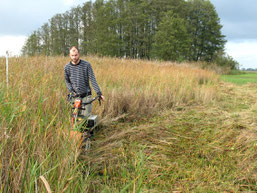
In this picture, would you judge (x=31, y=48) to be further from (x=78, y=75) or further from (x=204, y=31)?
(x=204, y=31)

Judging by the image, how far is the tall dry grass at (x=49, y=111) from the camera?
1.35 metres

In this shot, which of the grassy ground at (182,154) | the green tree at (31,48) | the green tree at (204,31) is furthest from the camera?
the green tree at (204,31)

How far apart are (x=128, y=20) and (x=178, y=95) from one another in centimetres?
2927

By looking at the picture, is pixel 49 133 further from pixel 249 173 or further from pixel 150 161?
pixel 249 173

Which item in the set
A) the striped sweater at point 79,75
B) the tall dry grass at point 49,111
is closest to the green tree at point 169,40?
the tall dry grass at point 49,111

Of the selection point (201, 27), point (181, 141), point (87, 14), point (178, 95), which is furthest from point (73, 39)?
point (181, 141)

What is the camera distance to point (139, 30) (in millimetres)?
35562

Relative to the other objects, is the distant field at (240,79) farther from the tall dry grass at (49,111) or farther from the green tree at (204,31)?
the green tree at (204,31)

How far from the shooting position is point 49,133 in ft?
5.71

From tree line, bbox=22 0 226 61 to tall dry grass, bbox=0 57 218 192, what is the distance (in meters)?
23.0

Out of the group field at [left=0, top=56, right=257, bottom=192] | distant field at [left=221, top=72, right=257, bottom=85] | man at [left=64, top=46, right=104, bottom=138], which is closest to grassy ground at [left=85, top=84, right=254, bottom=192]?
field at [left=0, top=56, right=257, bottom=192]

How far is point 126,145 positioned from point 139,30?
35.0 meters

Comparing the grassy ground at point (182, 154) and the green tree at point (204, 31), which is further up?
the green tree at point (204, 31)

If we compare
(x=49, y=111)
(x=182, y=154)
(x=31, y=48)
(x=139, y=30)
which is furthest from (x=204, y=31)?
(x=49, y=111)
